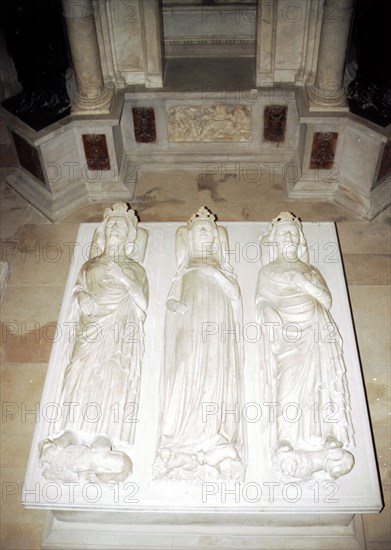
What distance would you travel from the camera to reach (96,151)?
5.77m

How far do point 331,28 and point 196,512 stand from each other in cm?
445

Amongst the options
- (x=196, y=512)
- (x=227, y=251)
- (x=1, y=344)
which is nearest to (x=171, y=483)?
(x=196, y=512)

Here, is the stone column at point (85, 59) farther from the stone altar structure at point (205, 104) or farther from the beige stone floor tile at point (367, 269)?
the beige stone floor tile at point (367, 269)

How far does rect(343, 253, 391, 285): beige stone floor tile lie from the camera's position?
504 cm

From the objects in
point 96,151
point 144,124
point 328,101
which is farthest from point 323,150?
point 96,151

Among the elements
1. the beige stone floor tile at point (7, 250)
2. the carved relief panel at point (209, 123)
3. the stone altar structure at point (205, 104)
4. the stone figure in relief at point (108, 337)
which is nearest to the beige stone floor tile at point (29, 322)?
the beige stone floor tile at point (7, 250)

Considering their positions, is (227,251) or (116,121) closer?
(227,251)

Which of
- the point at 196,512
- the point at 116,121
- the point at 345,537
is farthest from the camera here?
the point at 116,121

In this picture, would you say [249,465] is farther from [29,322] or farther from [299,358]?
[29,322]

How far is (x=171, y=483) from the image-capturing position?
10.4 feet

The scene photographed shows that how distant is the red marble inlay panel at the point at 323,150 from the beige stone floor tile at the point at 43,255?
276 cm

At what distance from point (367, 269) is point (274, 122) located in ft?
6.78

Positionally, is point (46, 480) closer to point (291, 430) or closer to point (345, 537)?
point (291, 430)

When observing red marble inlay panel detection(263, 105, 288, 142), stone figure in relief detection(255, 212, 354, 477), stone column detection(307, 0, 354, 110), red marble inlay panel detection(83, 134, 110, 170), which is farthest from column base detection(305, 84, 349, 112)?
red marble inlay panel detection(83, 134, 110, 170)
